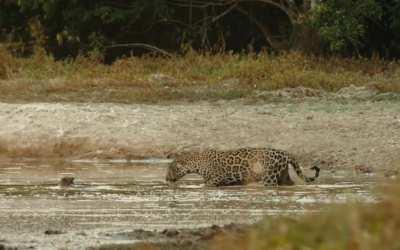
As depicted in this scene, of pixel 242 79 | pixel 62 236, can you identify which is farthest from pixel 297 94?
pixel 62 236

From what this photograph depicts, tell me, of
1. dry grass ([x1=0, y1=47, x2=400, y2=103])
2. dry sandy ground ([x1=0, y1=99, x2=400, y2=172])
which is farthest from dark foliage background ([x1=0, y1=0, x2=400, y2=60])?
dry sandy ground ([x1=0, y1=99, x2=400, y2=172])

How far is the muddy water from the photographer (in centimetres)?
1001

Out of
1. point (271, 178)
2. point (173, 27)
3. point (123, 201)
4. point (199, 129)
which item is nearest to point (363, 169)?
point (271, 178)

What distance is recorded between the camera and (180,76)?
2155 centimetres

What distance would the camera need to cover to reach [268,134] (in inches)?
657

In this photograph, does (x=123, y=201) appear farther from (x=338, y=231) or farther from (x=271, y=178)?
(x=338, y=231)

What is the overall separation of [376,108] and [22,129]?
4.70 metres

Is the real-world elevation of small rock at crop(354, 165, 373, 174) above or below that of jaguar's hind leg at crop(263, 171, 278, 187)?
below

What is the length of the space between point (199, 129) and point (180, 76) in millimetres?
4479

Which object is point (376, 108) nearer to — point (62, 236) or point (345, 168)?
point (345, 168)

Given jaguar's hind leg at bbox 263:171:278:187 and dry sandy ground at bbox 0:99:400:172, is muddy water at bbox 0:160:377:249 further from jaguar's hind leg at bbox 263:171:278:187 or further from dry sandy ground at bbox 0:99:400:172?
dry sandy ground at bbox 0:99:400:172

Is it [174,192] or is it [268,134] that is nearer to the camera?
[174,192]

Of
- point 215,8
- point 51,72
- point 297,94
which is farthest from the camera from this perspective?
point 215,8

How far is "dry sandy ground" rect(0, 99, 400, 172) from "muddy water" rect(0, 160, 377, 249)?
1.02m
